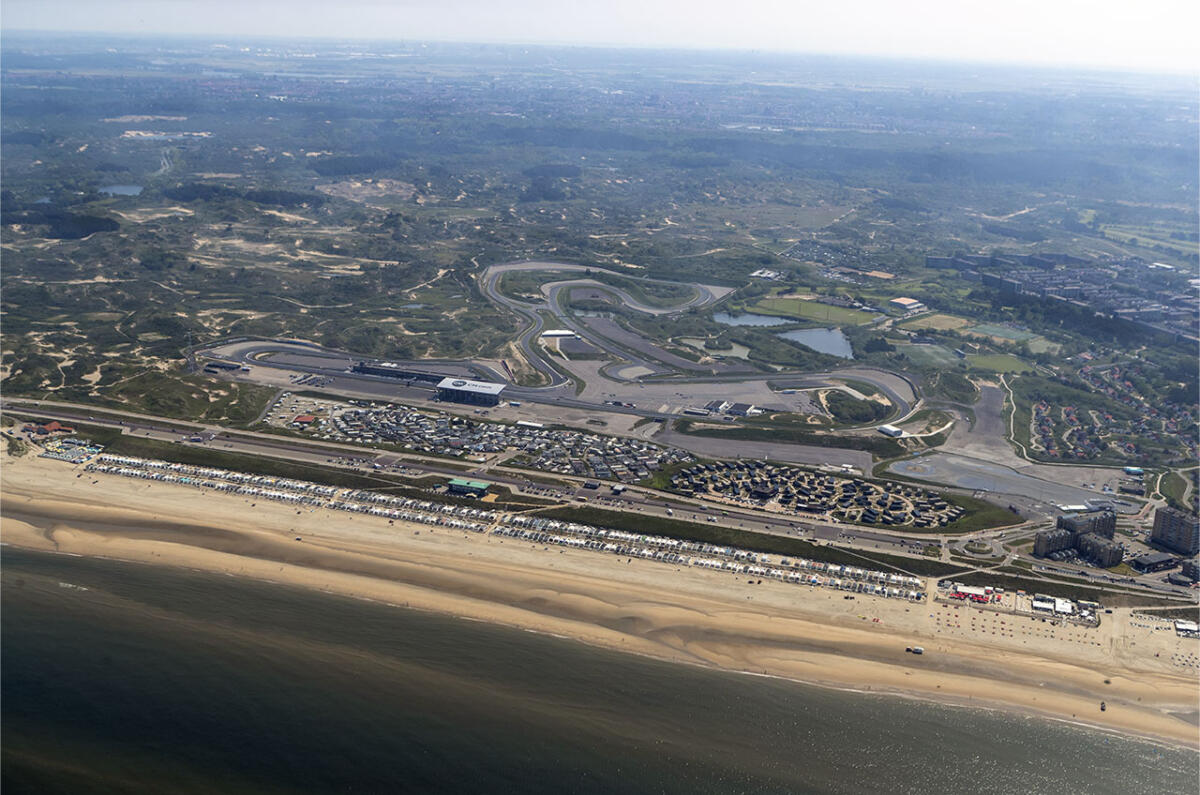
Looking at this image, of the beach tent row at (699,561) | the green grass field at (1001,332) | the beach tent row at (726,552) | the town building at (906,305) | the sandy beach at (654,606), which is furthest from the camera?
the town building at (906,305)

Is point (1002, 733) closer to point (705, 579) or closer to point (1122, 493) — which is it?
point (705, 579)

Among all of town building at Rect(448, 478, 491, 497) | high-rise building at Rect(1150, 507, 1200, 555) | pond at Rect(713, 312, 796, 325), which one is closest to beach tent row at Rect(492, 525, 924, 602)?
town building at Rect(448, 478, 491, 497)

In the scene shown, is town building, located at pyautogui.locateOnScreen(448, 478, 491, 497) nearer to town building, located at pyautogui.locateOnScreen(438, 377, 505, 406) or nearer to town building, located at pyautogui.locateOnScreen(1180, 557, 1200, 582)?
town building, located at pyautogui.locateOnScreen(438, 377, 505, 406)

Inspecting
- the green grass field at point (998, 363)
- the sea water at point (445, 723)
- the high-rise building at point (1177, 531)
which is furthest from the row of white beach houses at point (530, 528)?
the green grass field at point (998, 363)

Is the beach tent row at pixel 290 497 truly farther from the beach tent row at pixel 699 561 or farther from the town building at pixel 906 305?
the town building at pixel 906 305

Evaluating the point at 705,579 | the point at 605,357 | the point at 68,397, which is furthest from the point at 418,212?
the point at 705,579

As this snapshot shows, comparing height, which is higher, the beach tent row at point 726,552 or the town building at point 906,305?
the town building at point 906,305

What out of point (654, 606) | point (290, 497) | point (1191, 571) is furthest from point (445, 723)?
point (1191, 571)
